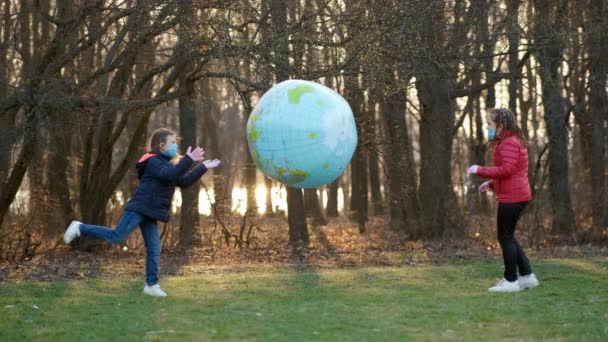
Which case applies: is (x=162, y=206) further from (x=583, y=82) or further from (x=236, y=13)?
(x=583, y=82)

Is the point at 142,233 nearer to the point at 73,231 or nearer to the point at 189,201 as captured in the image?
the point at 73,231

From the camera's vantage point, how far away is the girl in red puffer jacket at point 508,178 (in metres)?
9.12

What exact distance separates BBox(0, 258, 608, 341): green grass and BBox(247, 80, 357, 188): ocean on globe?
1.37 m

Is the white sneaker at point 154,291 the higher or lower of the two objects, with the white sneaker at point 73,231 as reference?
lower

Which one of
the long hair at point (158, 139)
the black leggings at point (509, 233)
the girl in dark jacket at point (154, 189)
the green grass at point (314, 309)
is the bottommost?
the green grass at point (314, 309)

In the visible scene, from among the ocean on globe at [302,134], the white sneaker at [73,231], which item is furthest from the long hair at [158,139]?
the white sneaker at [73,231]

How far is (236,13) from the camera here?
47.0ft

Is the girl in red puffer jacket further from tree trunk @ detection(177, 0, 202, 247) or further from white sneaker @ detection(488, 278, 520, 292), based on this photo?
tree trunk @ detection(177, 0, 202, 247)

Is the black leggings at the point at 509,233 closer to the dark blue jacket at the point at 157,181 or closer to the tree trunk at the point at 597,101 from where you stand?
the dark blue jacket at the point at 157,181

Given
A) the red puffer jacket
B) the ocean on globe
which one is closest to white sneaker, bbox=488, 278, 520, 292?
the red puffer jacket

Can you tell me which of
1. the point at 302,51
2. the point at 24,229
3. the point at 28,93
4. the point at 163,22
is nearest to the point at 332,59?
the point at 302,51

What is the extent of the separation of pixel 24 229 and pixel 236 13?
6097mm

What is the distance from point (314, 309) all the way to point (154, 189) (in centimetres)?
221

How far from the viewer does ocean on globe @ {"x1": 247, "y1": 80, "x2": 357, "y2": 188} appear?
840cm
